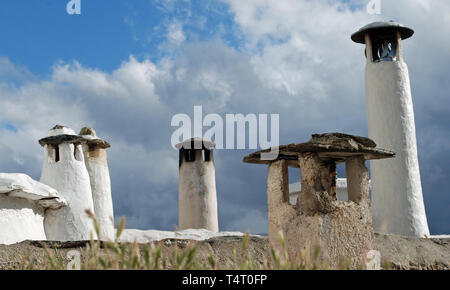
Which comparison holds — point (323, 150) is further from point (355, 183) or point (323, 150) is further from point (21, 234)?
point (21, 234)

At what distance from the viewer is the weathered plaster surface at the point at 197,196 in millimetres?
18891

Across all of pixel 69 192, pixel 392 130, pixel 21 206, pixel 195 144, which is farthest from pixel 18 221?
pixel 392 130

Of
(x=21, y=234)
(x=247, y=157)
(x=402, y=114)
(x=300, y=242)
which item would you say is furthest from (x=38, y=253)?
(x=402, y=114)

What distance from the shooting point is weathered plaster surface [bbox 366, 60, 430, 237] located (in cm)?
1341

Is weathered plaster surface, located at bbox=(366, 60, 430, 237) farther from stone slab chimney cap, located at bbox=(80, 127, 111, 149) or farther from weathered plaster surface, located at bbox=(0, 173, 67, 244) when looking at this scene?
weathered plaster surface, located at bbox=(0, 173, 67, 244)

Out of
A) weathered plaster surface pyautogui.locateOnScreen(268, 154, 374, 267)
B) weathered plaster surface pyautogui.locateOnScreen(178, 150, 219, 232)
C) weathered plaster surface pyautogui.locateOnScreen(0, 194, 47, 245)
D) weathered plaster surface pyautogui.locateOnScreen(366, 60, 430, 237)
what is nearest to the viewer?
weathered plaster surface pyautogui.locateOnScreen(268, 154, 374, 267)

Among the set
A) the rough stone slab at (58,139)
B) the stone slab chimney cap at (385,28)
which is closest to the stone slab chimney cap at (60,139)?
the rough stone slab at (58,139)

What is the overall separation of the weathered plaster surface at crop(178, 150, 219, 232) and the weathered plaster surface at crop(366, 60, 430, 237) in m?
6.74

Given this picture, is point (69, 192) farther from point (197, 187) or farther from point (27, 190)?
point (197, 187)

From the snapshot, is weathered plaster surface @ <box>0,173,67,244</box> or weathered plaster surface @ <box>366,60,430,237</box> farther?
weathered plaster surface @ <box>366,60,430,237</box>

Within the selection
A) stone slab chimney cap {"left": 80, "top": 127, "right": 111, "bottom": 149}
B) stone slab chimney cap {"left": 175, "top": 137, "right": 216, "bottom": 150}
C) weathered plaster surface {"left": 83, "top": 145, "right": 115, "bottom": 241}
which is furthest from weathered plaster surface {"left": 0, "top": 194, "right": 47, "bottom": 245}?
stone slab chimney cap {"left": 175, "top": 137, "right": 216, "bottom": 150}

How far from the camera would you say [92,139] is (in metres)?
14.9

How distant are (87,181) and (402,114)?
26.7 ft
